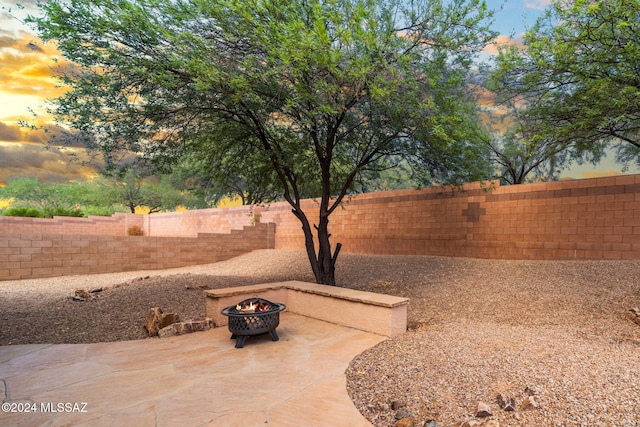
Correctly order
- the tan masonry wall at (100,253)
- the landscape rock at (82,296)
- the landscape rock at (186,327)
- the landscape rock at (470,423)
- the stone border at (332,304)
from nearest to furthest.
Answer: the landscape rock at (470,423), the stone border at (332,304), the landscape rock at (186,327), the landscape rock at (82,296), the tan masonry wall at (100,253)

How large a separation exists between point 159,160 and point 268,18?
14.0 feet

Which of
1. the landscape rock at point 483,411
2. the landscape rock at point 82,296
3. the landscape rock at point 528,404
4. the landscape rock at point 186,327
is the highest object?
the landscape rock at point 528,404

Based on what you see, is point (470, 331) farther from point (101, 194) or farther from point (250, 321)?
point (101, 194)

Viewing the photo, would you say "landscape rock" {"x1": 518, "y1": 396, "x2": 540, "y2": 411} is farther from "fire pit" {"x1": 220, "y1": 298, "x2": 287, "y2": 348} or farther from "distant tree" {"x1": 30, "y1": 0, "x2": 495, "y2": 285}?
"distant tree" {"x1": 30, "y1": 0, "x2": 495, "y2": 285}

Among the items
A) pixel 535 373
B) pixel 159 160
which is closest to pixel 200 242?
pixel 159 160

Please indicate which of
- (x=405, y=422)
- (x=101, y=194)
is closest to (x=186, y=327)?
(x=405, y=422)

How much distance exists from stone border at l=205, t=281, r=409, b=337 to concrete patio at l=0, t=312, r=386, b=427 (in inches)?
10.6

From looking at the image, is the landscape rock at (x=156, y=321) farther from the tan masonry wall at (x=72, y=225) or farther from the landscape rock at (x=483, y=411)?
the tan masonry wall at (x=72, y=225)

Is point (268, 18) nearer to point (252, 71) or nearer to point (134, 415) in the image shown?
point (252, 71)

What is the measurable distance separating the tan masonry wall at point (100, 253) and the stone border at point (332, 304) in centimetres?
922

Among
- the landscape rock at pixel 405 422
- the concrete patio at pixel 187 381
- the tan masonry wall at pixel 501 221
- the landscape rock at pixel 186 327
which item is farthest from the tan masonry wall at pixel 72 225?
the landscape rock at pixel 405 422

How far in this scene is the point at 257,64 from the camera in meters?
7.28

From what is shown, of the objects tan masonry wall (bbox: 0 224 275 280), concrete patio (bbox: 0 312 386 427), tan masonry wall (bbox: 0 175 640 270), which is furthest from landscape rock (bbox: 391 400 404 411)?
tan masonry wall (bbox: 0 224 275 280)

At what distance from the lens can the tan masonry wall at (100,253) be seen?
38.6ft
